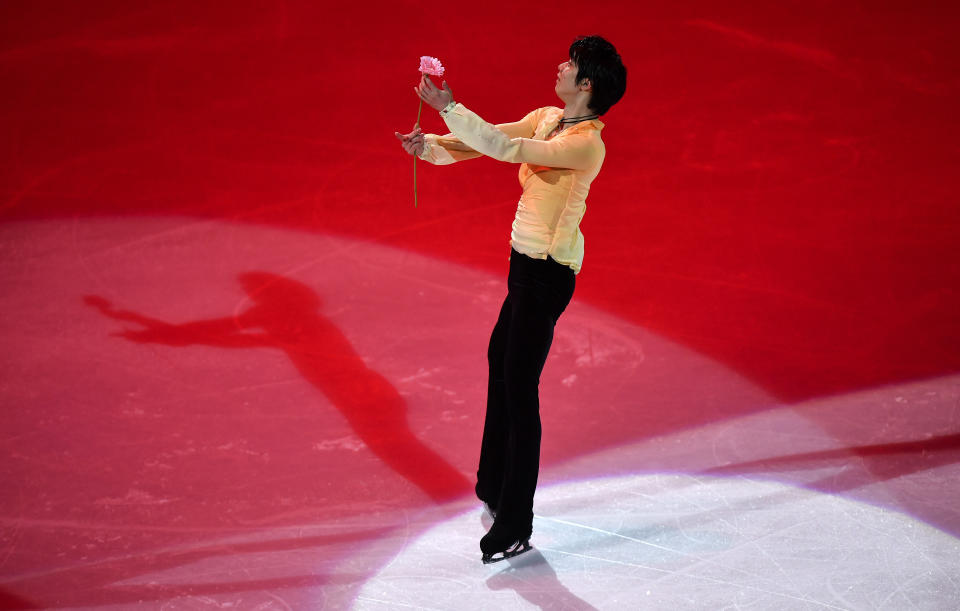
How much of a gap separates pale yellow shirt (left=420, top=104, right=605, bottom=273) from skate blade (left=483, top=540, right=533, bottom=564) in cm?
89

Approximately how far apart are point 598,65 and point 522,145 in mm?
342

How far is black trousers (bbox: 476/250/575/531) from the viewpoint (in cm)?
308

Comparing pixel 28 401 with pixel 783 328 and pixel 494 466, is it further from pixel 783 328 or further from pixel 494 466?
pixel 783 328

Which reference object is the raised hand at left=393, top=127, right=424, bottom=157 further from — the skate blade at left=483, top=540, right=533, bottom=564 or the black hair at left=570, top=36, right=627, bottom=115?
the skate blade at left=483, top=540, right=533, bottom=564

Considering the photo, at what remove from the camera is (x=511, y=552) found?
10.4ft

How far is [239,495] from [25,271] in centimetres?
222

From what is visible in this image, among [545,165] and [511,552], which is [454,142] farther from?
[511,552]

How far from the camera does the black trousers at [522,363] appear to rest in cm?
308

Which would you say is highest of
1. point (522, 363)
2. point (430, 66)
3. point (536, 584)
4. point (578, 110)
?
point (430, 66)

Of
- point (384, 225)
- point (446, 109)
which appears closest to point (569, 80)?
point (446, 109)

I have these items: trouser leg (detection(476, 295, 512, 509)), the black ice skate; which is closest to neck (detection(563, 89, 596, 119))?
trouser leg (detection(476, 295, 512, 509))

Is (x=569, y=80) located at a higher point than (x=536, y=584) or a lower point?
higher

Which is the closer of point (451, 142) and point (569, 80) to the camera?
point (569, 80)

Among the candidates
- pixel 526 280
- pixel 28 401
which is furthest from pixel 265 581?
pixel 28 401
